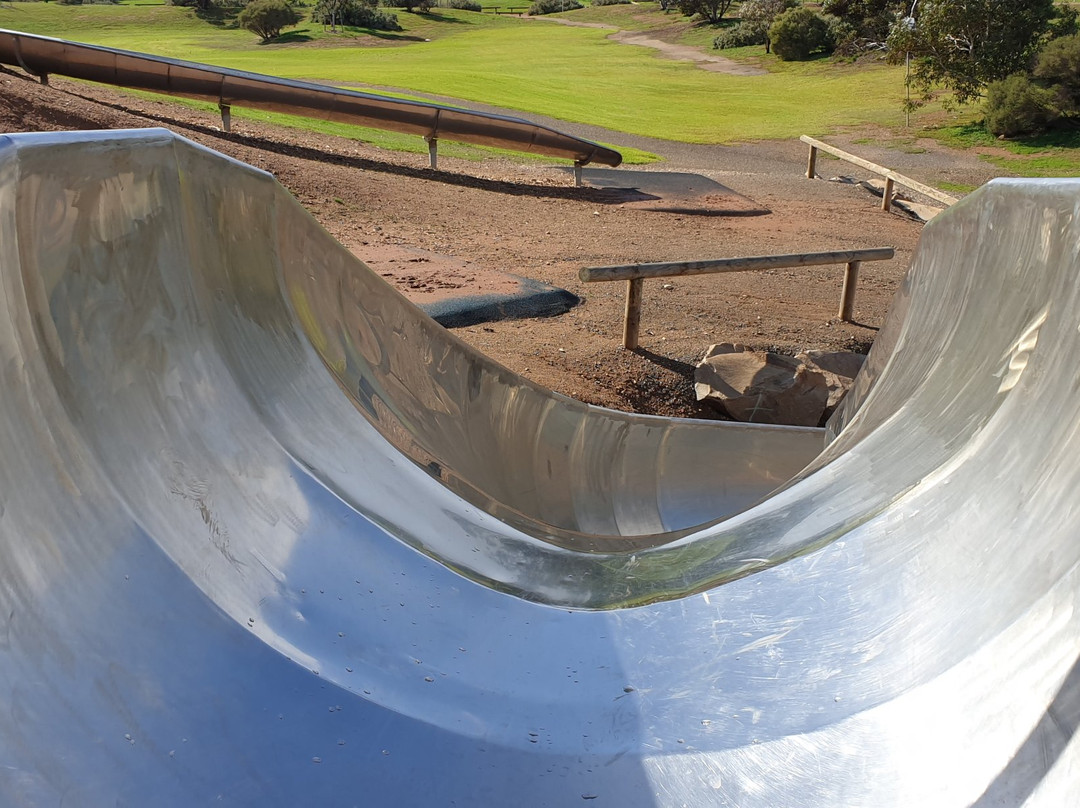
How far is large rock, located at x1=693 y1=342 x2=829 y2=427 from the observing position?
19.6ft

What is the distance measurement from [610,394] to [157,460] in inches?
178

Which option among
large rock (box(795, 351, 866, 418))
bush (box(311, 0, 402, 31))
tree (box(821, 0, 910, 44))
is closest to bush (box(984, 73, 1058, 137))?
tree (box(821, 0, 910, 44))

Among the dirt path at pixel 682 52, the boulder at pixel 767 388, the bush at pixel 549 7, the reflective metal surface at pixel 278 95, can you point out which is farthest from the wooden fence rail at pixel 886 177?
the bush at pixel 549 7

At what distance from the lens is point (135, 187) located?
1.93m

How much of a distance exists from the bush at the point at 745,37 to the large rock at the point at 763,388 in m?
31.1

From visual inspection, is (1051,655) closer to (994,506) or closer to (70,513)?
(994,506)

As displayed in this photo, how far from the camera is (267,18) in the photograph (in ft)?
104

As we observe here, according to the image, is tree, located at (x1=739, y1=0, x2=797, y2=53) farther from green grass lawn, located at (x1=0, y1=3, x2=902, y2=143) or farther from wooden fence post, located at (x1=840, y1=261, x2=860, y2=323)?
wooden fence post, located at (x1=840, y1=261, x2=860, y2=323)

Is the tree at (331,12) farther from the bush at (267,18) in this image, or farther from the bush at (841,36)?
the bush at (841,36)

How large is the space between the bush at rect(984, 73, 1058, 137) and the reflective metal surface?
1007 cm

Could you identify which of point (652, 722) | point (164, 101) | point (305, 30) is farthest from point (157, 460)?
point (305, 30)

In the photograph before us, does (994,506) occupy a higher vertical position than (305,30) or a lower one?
lower

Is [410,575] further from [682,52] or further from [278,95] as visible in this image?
[682,52]

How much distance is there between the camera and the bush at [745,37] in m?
34.1
